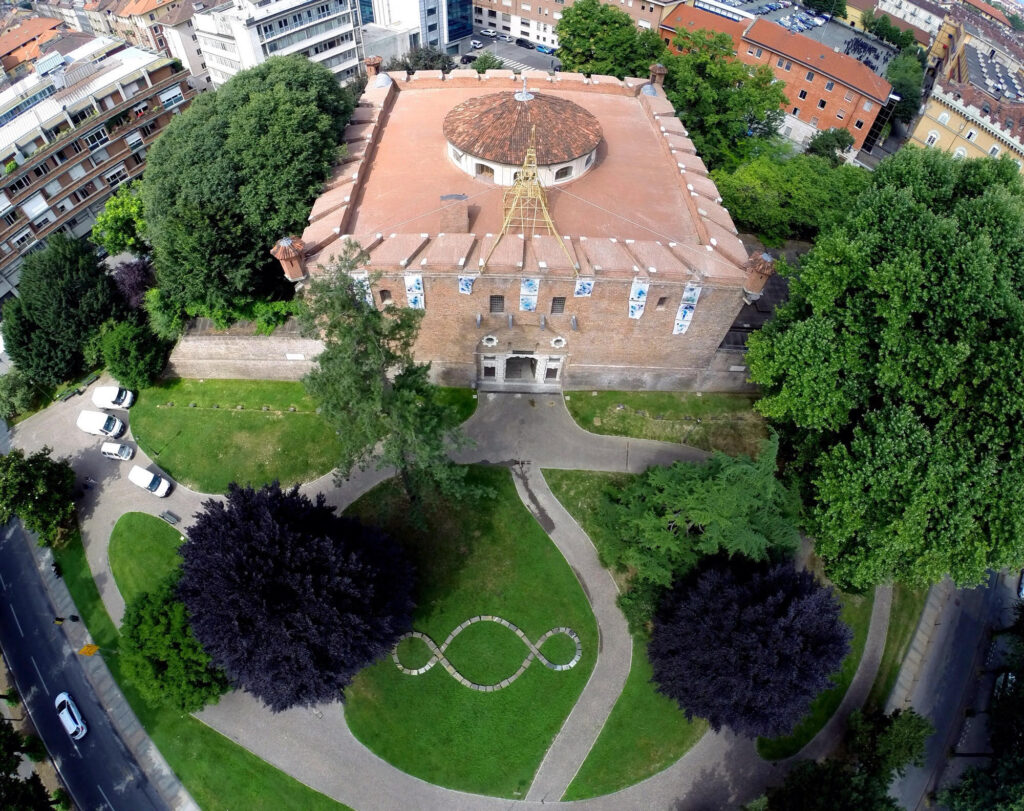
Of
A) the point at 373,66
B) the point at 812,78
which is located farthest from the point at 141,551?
the point at 812,78

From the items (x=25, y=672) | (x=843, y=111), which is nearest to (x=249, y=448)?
(x=25, y=672)

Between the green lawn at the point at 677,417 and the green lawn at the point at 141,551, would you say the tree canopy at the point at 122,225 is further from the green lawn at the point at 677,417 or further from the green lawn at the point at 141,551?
the green lawn at the point at 677,417

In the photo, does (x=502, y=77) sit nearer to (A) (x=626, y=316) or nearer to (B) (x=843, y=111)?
(A) (x=626, y=316)

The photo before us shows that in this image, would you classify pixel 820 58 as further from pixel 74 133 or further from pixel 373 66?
pixel 74 133

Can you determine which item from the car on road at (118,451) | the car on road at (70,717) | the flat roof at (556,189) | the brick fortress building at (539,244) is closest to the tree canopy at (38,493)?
the car on road at (118,451)

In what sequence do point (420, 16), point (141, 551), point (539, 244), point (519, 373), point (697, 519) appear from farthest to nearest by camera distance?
point (420, 16) < point (519, 373) < point (141, 551) < point (539, 244) < point (697, 519)

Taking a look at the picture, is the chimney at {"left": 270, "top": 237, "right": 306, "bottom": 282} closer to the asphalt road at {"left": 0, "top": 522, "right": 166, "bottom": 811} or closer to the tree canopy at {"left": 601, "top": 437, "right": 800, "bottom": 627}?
the tree canopy at {"left": 601, "top": 437, "right": 800, "bottom": 627}
